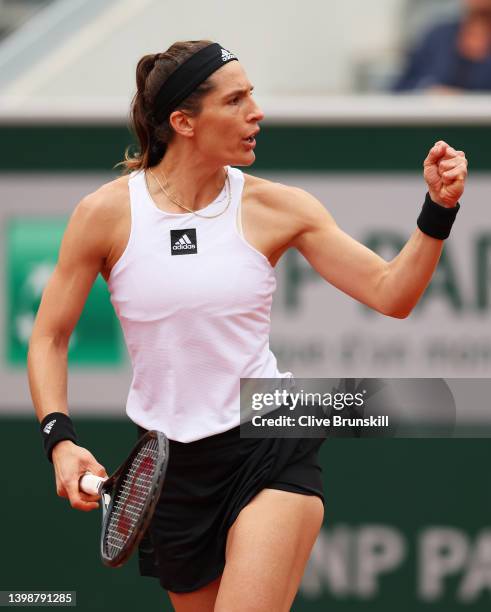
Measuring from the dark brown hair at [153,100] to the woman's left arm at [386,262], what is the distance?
1.23ft

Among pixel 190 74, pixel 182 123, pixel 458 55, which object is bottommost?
pixel 182 123

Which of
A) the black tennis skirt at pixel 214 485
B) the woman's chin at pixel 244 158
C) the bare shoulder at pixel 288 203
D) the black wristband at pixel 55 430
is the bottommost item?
the black tennis skirt at pixel 214 485

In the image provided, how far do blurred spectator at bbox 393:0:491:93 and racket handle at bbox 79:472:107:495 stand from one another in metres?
3.07

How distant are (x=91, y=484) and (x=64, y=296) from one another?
0.53 meters

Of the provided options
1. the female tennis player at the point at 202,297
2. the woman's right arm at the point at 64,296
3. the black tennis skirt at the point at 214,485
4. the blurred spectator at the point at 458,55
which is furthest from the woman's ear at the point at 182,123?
the blurred spectator at the point at 458,55

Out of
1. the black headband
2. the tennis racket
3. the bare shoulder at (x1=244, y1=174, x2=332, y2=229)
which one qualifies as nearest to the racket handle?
the tennis racket

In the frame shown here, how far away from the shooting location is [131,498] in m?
3.39

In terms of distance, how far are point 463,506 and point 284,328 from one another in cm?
98

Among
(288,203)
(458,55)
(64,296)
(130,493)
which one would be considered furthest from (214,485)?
(458,55)

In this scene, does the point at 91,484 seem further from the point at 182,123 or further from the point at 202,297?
the point at 182,123

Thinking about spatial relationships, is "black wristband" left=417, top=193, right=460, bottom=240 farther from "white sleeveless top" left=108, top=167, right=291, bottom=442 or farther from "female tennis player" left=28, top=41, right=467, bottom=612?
"white sleeveless top" left=108, top=167, right=291, bottom=442

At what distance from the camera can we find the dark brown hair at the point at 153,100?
11.9ft

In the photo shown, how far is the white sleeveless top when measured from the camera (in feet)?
11.7

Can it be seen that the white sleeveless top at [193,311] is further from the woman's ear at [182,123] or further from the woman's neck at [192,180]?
the woman's ear at [182,123]
